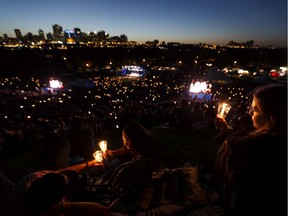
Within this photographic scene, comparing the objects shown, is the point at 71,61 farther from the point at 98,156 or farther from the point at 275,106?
the point at 275,106

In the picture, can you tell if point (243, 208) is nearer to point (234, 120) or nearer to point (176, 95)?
point (234, 120)

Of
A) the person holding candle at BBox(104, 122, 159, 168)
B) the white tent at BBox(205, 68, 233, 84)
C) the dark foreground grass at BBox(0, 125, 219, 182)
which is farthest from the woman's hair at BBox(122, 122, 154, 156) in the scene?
the white tent at BBox(205, 68, 233, 84)

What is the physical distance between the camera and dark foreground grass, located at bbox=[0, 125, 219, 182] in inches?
228

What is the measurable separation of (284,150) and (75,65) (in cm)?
6657

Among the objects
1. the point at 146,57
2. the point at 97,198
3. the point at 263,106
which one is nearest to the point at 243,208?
the point at 263,106

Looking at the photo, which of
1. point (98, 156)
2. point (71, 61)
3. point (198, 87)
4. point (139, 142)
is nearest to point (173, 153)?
point (98, 156)

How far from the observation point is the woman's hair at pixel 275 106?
2.11 m

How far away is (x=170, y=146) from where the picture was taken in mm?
7039

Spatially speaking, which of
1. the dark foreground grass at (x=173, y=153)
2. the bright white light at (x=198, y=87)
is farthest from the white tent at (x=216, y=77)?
the dark foreground grass at (x=173, y=153)

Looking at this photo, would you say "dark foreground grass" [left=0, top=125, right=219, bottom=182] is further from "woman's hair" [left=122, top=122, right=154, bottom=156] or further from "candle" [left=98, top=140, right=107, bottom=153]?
"candle" [left=98, top=140, right=107, bottom=153]

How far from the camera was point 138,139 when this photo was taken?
14.0ft

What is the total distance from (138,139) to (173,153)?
2370 millimetres

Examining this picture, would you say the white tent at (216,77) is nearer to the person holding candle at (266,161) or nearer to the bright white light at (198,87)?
the bright white light at (198,87)

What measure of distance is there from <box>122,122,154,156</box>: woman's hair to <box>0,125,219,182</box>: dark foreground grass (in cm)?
94
